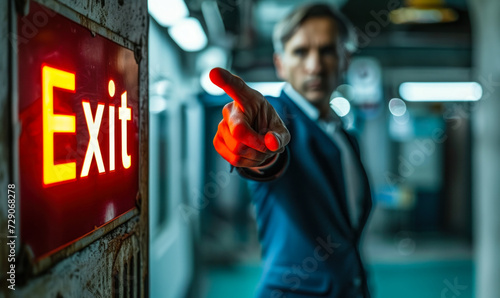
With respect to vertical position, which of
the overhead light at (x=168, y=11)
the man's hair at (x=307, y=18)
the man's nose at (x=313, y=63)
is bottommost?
the man's nose at (x=313, y=63)

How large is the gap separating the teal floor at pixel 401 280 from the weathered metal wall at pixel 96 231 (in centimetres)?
397

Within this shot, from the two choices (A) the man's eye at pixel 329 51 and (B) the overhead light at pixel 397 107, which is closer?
(A) the man's eye at pixel 329 51

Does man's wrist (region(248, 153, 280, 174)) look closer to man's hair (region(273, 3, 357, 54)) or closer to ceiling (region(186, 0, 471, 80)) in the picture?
man's hair (region(273, 3, 357, 54))

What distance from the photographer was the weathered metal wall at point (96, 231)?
15.1 inches

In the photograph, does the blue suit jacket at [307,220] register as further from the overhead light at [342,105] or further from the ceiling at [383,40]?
the overhead light at [342,105]

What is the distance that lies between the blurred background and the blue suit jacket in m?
2.06

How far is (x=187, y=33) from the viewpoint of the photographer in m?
3.64

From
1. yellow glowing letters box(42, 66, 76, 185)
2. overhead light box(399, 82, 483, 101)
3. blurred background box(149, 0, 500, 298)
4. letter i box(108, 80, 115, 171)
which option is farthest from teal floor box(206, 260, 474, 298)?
yellow glowing letters box(42, 66, 76, 185)

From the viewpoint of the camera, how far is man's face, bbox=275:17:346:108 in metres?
1.31

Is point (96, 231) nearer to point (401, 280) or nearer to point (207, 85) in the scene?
point (207, 85)

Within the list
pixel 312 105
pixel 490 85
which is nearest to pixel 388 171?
pixel 490 85

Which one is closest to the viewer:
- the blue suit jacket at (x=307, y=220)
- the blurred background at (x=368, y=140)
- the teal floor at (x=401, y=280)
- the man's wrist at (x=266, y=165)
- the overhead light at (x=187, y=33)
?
the man's wrist at (x=266, y=165)

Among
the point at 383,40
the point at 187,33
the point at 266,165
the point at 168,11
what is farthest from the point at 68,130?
the point at 383,40

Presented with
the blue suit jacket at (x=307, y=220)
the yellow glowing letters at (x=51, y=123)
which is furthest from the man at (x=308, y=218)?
the yellow glowing letters at (x=51, y=123)
